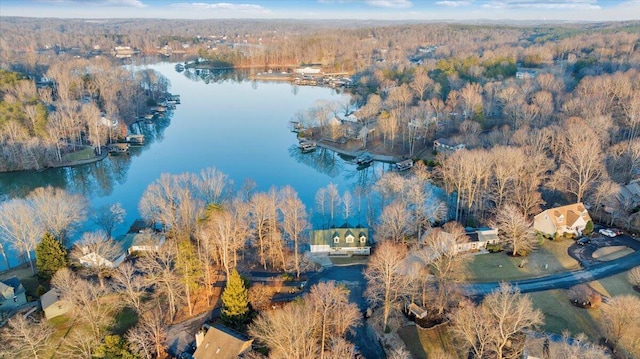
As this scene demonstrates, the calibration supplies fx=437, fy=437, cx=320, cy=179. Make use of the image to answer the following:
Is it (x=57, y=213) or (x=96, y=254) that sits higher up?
(x=57, y=213)

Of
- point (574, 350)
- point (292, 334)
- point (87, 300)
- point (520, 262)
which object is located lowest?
point (520, 262)

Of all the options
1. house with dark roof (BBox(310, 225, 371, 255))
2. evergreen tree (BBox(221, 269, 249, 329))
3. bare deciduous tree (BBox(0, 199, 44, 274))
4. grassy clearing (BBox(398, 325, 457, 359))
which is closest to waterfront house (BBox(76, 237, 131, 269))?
bare deciduous tree (BBox(0, 199, 44, 274))

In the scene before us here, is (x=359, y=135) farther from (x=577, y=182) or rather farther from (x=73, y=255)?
(x=73, y=255)

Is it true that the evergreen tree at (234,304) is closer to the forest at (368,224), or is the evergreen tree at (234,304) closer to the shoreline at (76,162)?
the forest at (368,224)

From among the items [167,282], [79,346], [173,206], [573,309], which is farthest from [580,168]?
[79,346]

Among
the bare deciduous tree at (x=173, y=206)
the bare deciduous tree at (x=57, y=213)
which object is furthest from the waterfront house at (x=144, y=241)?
the bare deciduous tree at (x=57, y=213)

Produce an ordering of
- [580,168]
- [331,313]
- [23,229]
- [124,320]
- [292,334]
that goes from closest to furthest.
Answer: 1. [292,334]
2. [331,313]
3. [124,320]
4. [23,229]
5. [580,168]

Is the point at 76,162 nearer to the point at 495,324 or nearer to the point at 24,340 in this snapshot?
the point at 24,340
